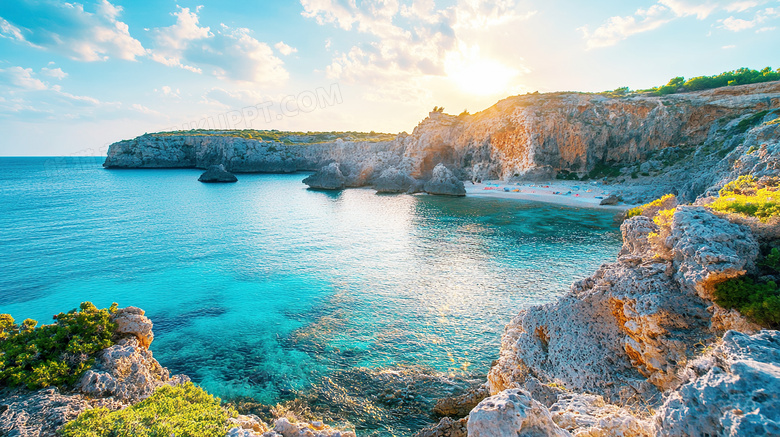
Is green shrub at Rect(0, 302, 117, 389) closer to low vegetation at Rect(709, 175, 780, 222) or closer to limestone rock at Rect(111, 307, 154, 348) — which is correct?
limestone rock at Rect(111, 307, 154, 348)

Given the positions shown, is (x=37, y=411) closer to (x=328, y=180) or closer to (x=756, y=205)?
(x=756, y=205)

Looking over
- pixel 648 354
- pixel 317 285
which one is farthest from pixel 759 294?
pixel 317 285

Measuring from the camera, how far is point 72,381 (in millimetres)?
7988

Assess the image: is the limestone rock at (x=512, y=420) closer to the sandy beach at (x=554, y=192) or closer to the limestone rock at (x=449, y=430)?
the limestone rock at (x=449, y=430)

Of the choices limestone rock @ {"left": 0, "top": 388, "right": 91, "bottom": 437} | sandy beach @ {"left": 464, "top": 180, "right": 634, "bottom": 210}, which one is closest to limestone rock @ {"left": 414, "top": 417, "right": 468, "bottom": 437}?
limestone rock @ {"left": 0, "top": 388, "right": 91, "bottom": 437}

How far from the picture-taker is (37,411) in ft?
22.0

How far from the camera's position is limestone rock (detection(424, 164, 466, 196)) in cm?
6356

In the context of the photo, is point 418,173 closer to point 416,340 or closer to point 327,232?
point 327,232

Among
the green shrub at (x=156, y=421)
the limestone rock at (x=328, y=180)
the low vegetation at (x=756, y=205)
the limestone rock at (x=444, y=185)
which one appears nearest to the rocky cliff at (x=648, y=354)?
the low vegetation at (x=756, y=205)

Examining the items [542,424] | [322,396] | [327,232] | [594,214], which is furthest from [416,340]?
[594,214]

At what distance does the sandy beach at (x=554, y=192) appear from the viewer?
168 feet

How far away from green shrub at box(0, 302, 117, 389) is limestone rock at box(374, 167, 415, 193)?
62275mm

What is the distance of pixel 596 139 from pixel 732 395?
73.6 metres

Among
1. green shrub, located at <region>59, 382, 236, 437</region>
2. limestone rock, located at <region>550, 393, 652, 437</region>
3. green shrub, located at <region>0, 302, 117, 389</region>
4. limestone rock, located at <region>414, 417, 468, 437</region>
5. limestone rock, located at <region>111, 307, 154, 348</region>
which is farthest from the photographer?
limestone rock, located at <region>111, 307, 154, 348</region>
